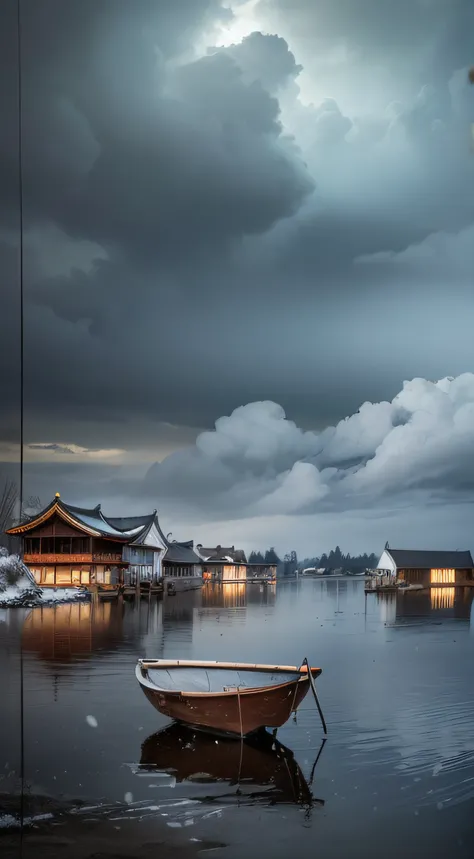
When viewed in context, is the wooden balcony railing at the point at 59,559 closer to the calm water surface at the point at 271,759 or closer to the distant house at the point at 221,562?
the calm water surface at the point at 271,759

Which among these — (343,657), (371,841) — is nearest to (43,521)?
(343,657)

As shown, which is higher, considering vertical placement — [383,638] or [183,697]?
[183,697]

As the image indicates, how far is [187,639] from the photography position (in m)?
17.5

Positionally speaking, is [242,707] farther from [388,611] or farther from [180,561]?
[180,561]

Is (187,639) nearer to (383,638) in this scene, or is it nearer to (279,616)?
(383,638)

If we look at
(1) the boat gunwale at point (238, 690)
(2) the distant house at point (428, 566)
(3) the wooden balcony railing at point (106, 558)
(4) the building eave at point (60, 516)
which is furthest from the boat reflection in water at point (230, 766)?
(2) the distant house at point (428, 566)

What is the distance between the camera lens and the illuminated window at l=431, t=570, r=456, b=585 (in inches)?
1895

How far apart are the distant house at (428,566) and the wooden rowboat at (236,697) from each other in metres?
37.7

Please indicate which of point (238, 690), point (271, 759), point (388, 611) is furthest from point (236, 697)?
point (388, 611)

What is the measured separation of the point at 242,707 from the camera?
7.94m

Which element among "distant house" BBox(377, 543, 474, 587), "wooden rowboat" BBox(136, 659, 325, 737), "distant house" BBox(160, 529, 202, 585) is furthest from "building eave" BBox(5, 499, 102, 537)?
"distant house" BBox(377, 543, 474, 587)

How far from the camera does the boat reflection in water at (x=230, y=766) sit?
21.8 ft

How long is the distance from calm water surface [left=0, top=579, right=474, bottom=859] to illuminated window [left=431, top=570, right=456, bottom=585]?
33.6m

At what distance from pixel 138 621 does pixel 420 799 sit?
15.3m
